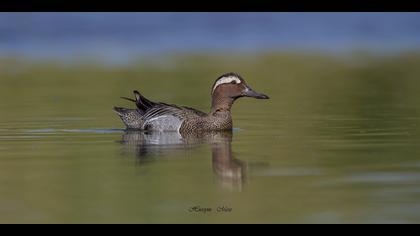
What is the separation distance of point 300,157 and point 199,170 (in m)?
1.32

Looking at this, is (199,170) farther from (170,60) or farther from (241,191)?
(170,60)

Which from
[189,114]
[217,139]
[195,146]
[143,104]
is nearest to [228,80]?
A: [189,114]

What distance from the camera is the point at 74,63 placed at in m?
28.0

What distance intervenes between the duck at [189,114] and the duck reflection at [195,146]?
16cm

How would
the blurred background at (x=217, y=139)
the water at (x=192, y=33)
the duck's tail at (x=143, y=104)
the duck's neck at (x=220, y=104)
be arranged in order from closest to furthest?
the blurred background at (x=217, y=139)
the duck's neck at (x=220, y=104)
the duck's tail at (x=143, y=104)
the water at (x=192, y=33)

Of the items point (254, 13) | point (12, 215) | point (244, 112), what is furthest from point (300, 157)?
point (254, 13)

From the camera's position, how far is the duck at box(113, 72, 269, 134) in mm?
14742

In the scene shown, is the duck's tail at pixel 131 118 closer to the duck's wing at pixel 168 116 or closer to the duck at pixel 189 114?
the duck at pixel 189 114

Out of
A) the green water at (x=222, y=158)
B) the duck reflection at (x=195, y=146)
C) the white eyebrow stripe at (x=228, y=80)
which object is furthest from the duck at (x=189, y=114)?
the green water at (x=222, y=158)

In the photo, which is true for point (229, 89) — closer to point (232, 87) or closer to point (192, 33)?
point (232, 87)

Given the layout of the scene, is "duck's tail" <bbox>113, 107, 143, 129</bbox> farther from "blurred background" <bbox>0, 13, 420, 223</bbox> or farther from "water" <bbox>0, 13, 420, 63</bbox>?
"water" <bbox>0, 13, 420, 63</bbox>

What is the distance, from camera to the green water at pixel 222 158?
337 inches

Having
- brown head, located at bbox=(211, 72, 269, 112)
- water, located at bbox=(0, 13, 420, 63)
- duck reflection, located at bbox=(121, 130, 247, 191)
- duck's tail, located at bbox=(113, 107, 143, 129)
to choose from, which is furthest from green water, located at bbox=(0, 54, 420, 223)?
water, located at bbox=(0, 13, 420, 63)
